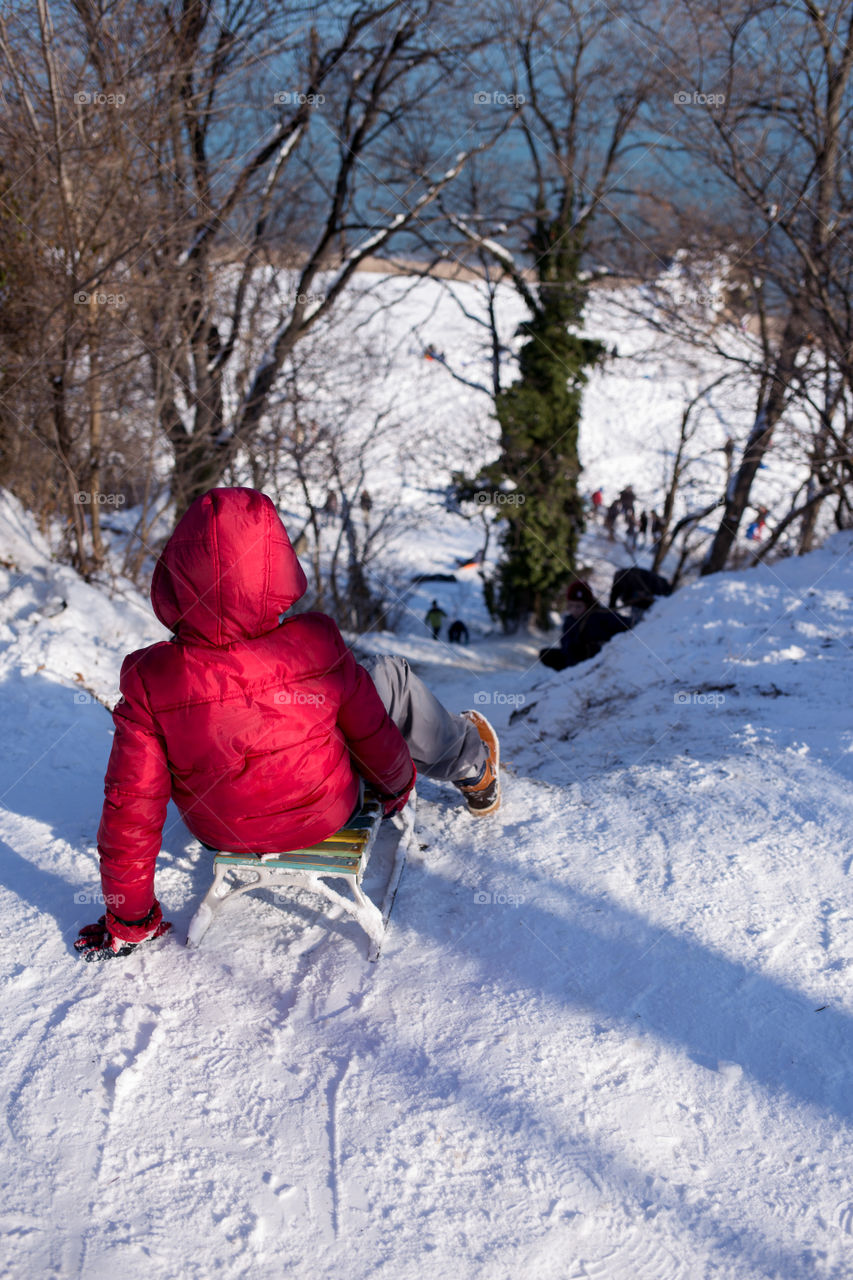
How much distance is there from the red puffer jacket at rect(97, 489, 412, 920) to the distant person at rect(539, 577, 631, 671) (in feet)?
16.7

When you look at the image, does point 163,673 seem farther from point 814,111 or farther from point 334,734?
point 814,111

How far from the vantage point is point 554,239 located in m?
14.2

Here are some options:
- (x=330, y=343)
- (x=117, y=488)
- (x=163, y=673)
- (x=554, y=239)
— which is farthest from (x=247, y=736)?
(x=554, y=239)

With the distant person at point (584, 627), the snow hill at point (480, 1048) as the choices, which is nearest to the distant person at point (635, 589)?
the distant person at point (584, 627)

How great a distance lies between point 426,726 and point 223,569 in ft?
3.28

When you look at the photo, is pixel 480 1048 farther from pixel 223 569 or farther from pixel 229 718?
pixel 223 569

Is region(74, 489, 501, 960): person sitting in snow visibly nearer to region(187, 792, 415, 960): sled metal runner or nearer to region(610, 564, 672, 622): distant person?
region(187, 792, 415, 960): sled metal runner

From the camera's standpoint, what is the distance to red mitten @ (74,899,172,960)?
2.35 metres

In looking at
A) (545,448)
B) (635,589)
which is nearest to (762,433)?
(635,589)

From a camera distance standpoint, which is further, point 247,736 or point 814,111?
point 814,111

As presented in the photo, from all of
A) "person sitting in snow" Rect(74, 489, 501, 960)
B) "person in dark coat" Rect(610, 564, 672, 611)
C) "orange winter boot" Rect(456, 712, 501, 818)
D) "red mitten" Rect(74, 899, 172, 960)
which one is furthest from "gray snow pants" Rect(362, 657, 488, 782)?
"person in dark coat" Rect(610, 564, 672, 611)

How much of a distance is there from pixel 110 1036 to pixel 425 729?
1284 mm

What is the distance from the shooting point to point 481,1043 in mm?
2119

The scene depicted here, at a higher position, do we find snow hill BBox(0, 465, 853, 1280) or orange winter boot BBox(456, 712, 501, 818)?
orange winter boot BBox(456, 712, 501, 818)
